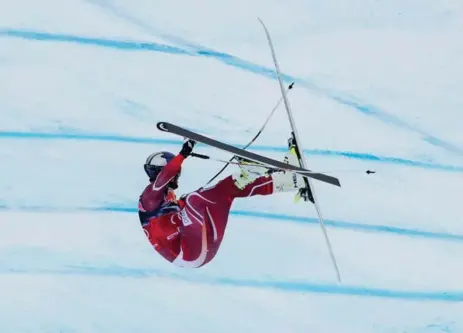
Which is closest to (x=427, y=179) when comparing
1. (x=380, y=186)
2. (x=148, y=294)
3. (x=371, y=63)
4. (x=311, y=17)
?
(x=380, y=186)

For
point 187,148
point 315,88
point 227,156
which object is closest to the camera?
point 187,148

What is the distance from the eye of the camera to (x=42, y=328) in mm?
2238

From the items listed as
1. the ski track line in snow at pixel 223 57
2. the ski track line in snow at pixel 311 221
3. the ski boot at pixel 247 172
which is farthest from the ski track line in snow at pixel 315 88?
the ski boot at pixel 247 172

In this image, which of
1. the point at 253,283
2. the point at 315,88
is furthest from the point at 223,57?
the point at 253,283

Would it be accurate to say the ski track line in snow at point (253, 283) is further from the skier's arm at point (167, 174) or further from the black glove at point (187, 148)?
the black glove at point (187, 148)

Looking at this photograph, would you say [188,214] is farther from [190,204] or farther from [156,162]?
[156,162]

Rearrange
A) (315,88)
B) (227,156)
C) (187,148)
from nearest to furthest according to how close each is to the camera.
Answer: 1. (187,148)
2. (227,156)
3. (315,88)

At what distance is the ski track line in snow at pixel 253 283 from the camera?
7.46 ft

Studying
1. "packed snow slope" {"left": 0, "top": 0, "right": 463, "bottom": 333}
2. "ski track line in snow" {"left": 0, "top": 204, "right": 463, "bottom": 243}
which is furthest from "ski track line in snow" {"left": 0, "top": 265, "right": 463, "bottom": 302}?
"ski track line in snow" {"left": 0, "top": 204, "right": 463, "bottom": 243}

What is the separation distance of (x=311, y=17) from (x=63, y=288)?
102cm

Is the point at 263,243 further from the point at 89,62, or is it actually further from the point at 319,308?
the point at 89,62

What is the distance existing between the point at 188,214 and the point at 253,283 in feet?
0.95

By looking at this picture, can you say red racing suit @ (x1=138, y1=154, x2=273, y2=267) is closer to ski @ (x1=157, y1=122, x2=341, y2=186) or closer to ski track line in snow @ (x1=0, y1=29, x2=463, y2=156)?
ski @ (x1=157, y1=122, x2=341, y2=186)

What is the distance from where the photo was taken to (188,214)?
2.15 m
